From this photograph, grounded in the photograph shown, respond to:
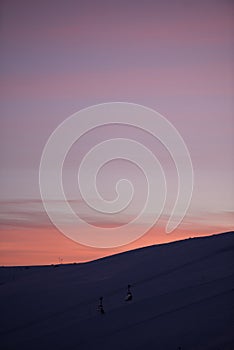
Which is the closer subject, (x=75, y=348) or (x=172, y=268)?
(x=75, y=348)

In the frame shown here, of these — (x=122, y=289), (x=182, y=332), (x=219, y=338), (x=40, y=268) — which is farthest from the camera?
(x=40, y=268)

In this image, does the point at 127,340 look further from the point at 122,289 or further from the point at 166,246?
the point at 166,246

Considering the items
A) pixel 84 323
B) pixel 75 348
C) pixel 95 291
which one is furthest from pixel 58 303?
pixel 75 348

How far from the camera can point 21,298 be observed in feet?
81.5

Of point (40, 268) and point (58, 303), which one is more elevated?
point (40, 268)

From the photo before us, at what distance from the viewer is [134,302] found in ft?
67.3

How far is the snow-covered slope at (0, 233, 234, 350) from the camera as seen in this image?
17.3m

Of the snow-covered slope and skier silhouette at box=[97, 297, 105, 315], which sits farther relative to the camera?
skier silhouette at box=[97, 297, 105, 315]

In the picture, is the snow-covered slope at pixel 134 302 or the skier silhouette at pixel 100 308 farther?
the skier silhouette at pixel 100 308

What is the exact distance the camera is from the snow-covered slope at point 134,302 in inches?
680

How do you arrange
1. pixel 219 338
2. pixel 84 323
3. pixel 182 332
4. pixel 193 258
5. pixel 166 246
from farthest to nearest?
1. pixel 166 246
2. pixel 193 258
3. pixel 84 323
4. pixel 182 332
5. pixel 219 338

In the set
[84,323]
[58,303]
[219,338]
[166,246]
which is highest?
[166,246]

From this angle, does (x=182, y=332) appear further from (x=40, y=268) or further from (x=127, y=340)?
(x=40, y=268)

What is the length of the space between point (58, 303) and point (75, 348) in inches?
195
